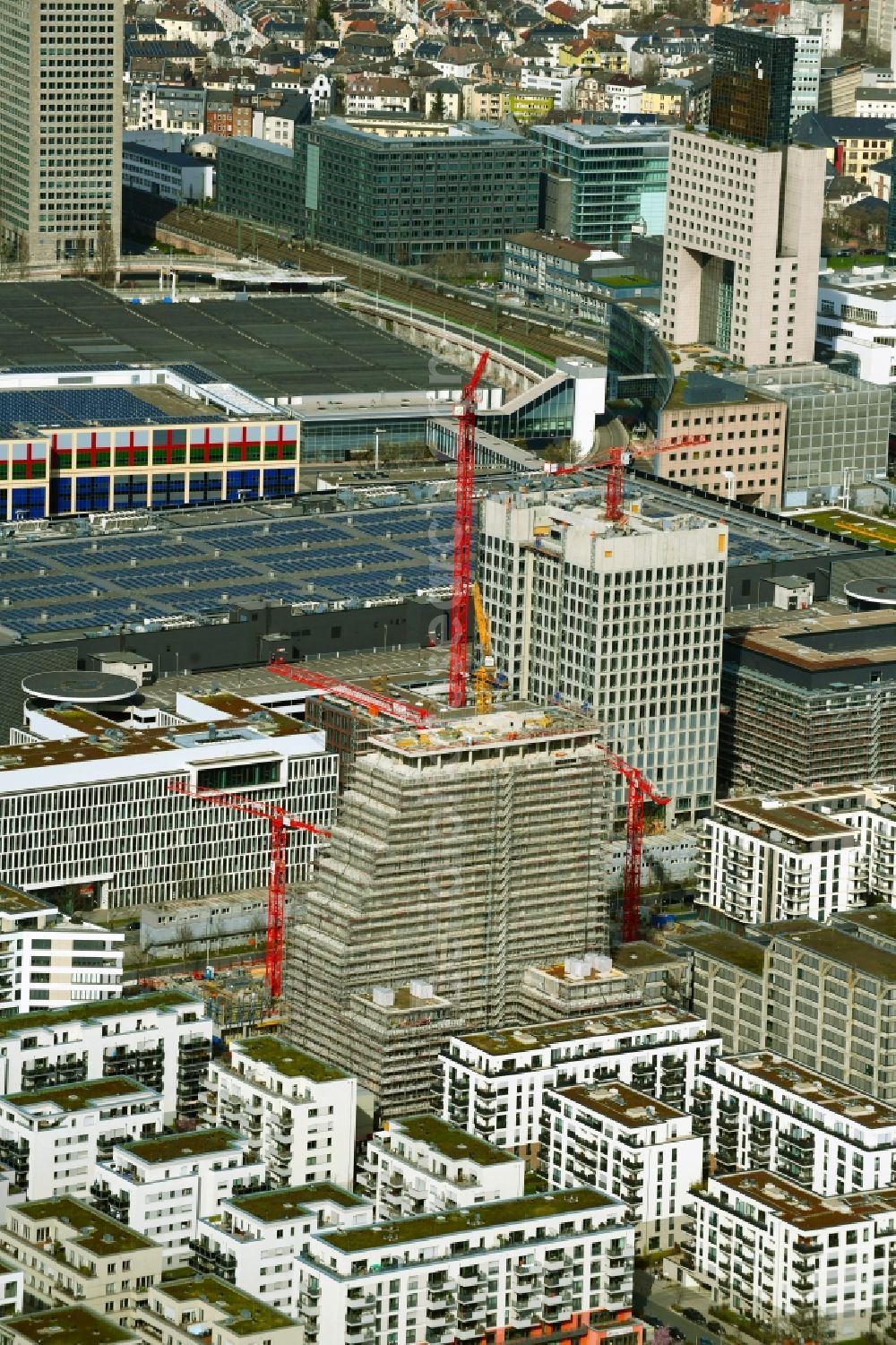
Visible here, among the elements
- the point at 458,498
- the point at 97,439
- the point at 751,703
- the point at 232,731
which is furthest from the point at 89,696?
the point at 97,439

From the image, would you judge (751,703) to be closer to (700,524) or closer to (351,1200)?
(700,524)

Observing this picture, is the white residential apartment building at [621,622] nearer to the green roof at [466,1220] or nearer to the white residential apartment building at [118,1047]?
the white residential apartment building at [118,1047]

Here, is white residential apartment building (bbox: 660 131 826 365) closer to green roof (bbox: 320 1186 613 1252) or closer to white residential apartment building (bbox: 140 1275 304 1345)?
green roof (bbox: 320 1186 613 1252)

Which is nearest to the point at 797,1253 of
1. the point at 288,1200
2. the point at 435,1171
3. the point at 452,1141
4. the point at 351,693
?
the point at 435,1171

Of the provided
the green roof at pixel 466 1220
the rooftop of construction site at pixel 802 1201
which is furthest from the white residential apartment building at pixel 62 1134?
the rooftop of construction site at pixel 802 1201

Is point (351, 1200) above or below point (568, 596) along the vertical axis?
below

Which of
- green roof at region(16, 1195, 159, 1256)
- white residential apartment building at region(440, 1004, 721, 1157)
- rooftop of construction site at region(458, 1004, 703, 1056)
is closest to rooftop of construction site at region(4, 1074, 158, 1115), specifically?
green roof at region(16, 1195, 159, 1256)
